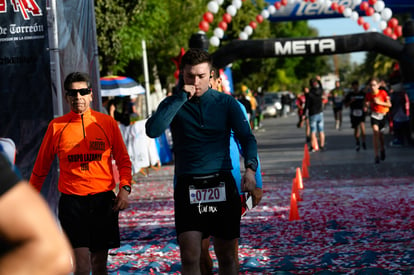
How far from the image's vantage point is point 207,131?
16.4 ft

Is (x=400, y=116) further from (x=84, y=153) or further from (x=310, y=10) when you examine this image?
(x=84, y=153)

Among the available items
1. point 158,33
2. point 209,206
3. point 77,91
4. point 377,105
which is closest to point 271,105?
point 158,33

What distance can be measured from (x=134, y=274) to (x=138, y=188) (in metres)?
8.14

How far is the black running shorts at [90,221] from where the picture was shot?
5.24 m

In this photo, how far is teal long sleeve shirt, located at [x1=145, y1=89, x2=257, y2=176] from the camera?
500 cm

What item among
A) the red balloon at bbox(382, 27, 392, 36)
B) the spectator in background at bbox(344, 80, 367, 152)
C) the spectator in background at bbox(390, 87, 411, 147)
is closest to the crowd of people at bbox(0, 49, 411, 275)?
the spectator in background at bbox(344, 80, 367, 152)

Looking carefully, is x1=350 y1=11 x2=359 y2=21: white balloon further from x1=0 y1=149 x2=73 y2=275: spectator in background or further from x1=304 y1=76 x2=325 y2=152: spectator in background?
x1=0 y1=149 x2=73 y2=275: spectator in background

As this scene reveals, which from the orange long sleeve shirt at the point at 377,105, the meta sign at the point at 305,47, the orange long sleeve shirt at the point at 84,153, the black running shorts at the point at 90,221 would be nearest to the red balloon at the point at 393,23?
the meta sign at the point at 305,47

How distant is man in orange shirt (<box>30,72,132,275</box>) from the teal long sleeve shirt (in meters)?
0.56

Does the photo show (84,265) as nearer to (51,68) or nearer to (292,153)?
(51,68)

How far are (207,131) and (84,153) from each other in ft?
3.04

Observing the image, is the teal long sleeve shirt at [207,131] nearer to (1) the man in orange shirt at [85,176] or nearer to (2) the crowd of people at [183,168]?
(2) the crowd of people at [183,168]

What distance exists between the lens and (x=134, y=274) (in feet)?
23.4

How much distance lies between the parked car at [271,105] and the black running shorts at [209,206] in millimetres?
51834
